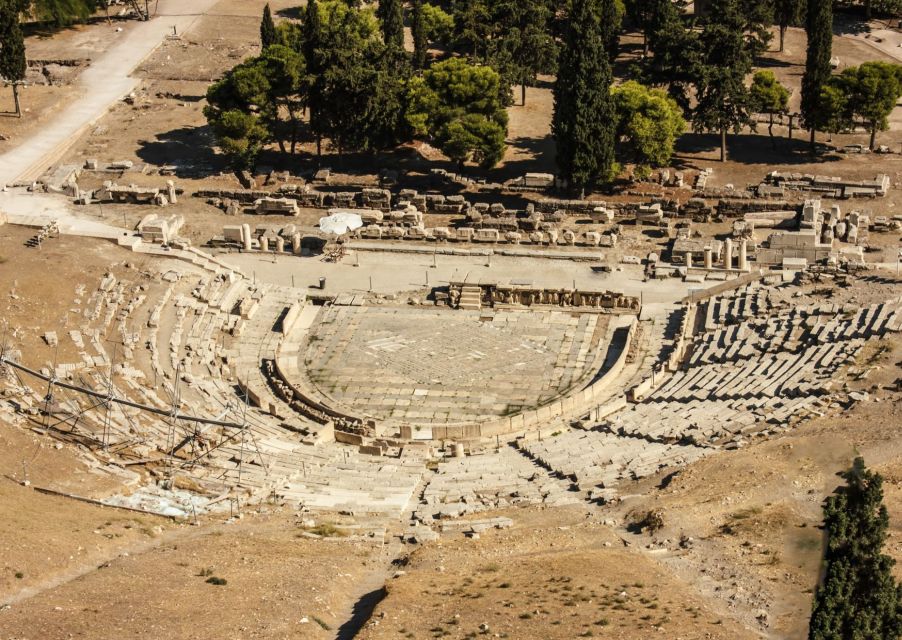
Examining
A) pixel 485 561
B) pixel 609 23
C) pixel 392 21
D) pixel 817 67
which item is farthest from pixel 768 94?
pixel 485 561

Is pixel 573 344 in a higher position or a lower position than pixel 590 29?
lower

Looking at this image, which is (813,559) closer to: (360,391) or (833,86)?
(360,391)

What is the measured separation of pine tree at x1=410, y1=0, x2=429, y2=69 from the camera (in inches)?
5084

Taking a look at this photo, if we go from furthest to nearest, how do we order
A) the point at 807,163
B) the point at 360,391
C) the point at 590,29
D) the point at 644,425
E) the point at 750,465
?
the point at 807,163
the point at 590,29
the point at 360,391
the point at 644,425
the point at 750,465

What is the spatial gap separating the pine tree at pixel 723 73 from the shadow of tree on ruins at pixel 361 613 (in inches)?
A: 2345

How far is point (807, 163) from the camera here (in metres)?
110

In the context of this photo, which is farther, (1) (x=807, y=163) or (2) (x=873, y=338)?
(1) (x=807, y=163)

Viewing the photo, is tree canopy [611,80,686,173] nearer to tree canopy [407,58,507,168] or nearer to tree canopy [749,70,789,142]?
tree canopy [407,58,507,168]

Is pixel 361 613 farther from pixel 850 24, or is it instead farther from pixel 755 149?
pixel 850 24

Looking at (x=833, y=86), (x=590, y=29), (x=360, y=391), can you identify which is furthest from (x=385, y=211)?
(x=833, y=86)

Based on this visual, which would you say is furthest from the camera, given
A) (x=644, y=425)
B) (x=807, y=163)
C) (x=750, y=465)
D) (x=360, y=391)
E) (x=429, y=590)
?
(x=807, y=163)

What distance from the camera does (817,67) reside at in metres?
113

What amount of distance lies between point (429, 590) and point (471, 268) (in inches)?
1549

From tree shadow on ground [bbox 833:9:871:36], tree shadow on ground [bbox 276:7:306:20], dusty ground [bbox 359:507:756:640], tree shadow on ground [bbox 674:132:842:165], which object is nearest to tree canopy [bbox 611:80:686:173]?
tree shadow on ground [bbox 674:132:842:165]
